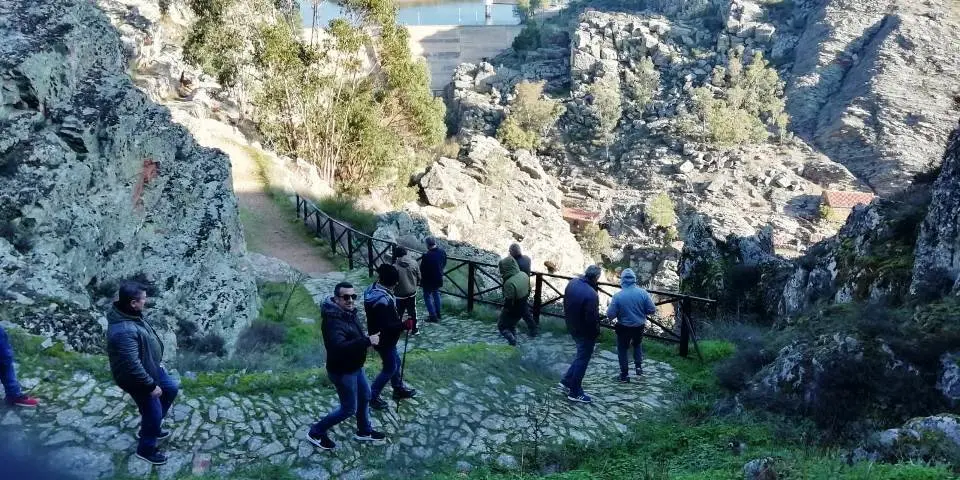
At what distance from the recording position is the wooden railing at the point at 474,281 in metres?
10.3

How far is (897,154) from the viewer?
52219 millimetres

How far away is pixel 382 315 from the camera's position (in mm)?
6406

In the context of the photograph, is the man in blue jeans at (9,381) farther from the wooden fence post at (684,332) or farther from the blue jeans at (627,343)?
the wooden fence post at (684,332)

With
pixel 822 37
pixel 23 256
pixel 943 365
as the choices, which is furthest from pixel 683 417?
pixel 822 37

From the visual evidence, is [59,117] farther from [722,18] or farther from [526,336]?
[722,18]

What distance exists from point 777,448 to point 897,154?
54879 mm

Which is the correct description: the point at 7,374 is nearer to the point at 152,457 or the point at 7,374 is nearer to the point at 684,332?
the point at 152,457

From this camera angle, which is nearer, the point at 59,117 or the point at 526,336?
the point at 59,117

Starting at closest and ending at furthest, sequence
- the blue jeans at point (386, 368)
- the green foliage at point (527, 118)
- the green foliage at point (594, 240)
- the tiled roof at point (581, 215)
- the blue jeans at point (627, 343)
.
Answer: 1. the blue jeans at point (386, 368)
2. the blue jeans at point (627, 343)
3. the green foliage at point (594, 240)
4. the tiled roof at point (581, 215)
5. the green foliage at point (527, 118)

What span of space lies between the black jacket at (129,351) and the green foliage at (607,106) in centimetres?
5629

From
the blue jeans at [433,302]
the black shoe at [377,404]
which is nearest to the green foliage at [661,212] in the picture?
the blue jeans at [433,302]

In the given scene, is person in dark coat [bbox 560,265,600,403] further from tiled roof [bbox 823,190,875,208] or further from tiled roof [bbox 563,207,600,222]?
tiled roof [bbox 823,190,875,208]

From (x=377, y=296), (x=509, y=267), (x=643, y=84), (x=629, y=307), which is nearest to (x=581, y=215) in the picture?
(x=643, y=84)

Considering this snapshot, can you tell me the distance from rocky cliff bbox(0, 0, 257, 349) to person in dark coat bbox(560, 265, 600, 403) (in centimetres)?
504
